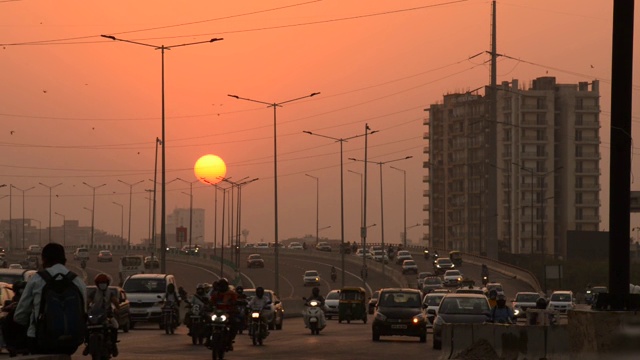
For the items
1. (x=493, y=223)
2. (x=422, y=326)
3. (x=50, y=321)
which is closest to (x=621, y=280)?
(x=50, y=321)

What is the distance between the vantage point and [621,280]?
16.9 metres

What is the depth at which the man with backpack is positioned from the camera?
467 inches

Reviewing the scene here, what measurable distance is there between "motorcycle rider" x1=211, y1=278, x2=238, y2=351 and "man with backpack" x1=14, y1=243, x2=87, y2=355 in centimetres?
1695

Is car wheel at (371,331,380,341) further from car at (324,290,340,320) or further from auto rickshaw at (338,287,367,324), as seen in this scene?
car at (324,290,340,320)

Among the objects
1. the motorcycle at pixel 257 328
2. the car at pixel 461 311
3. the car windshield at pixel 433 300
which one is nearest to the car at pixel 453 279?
the car windshield at pixel 433 300

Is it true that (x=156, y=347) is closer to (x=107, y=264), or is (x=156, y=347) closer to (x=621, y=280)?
(x=621, y=280)

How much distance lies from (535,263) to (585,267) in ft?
20.9

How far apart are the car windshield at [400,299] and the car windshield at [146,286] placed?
1030 centimetres

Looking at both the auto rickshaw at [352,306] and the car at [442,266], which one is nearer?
the auto rickshaw at [352,306]

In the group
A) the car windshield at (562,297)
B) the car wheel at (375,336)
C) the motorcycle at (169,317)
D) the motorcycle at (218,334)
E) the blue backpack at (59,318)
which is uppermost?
the blue backpack at (59,318)

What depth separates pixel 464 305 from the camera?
35281 mm

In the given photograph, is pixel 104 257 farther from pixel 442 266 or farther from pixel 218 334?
pixel 218 334

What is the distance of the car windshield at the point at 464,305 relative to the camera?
115ft

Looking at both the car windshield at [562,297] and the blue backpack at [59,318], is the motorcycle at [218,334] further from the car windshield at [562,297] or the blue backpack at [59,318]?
the car windshield at [562,297]
